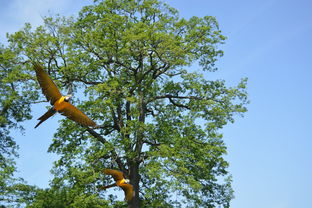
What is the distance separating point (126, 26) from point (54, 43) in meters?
3.26

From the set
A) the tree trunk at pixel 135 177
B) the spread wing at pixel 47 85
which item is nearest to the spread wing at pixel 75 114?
the spread wing at pixel 47 85

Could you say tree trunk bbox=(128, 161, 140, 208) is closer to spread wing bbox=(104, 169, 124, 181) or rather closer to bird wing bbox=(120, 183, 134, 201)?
bird wing bbox=(120, 183, 134, 201)

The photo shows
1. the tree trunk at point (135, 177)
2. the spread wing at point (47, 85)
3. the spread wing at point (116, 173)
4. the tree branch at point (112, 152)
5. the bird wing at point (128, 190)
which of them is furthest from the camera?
the tree trunk at point (135, 177)

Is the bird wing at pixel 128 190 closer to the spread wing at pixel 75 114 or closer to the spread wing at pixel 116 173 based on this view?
the spread wing at pixel 116 173

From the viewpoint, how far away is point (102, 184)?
17969 mm

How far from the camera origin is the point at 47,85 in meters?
12.6

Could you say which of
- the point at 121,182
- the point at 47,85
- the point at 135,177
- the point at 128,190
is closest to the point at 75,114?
the point at 47,85

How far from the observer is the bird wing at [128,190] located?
1727 cm

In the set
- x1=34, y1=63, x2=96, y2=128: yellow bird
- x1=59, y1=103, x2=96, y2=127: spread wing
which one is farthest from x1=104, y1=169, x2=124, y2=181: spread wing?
x1=34, y1=63, x2=96, y2=128: yellow bird

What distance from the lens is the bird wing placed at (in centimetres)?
1727

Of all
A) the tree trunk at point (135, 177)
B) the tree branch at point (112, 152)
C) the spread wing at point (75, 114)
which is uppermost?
the tree branch at point (112, 152)

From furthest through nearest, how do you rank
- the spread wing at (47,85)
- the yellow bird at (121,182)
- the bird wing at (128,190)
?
the bird wing at (128,190), the yellow bird at (121,182), the spread wing at (47,85)

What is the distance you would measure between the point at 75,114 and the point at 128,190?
17.4ft

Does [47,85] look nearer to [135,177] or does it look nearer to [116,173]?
[116,173]
